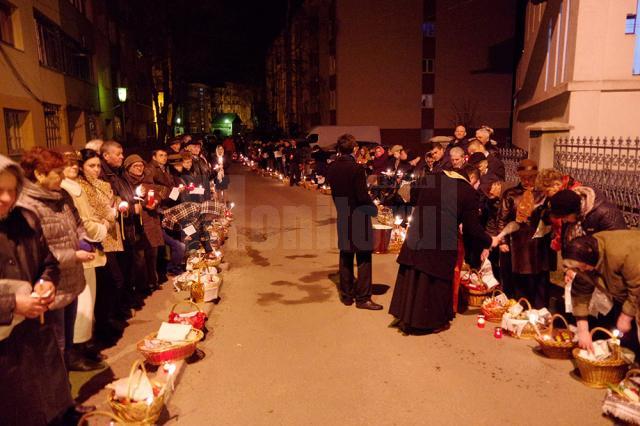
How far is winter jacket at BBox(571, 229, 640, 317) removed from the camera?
3.87 m

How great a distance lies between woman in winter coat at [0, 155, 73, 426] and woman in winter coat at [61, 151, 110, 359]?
66.4 inches

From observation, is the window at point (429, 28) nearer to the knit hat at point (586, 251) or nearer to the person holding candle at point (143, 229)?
the person holding candle at point (143, 229)

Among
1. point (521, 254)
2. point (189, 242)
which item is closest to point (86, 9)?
point (189, 242)

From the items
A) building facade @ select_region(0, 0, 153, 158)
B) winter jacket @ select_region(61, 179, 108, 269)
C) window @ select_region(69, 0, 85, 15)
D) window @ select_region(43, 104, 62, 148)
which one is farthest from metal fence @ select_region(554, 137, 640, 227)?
window @ select_region(69, 0, 85, 15)

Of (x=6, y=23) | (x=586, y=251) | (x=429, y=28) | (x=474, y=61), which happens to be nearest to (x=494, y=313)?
(x=586, y=251)

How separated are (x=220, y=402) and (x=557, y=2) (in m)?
17.4

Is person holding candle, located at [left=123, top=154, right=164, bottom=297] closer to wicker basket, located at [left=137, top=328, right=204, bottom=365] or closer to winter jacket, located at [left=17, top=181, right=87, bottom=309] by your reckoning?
wicker basket, located at [left=137, top=328, right=204, bottom=365]

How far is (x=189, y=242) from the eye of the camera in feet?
29.0

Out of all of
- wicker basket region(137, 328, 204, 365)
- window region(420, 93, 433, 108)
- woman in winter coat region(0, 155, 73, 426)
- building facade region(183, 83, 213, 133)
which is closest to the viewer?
woman in winter coat region(0, 155, 73, 426)

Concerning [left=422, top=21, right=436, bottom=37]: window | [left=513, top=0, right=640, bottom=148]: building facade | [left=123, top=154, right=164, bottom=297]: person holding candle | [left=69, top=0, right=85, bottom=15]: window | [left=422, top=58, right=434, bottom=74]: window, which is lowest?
[left=123, top=154, right=164, bottom=297]: person holding candle

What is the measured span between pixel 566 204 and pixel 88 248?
450 cm

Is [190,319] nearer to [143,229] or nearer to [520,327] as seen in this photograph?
[143,229]

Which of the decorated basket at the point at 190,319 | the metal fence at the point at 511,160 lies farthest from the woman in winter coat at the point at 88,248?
the metal fence at the point at 511,160

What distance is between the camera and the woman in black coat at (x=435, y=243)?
5.68 meters
